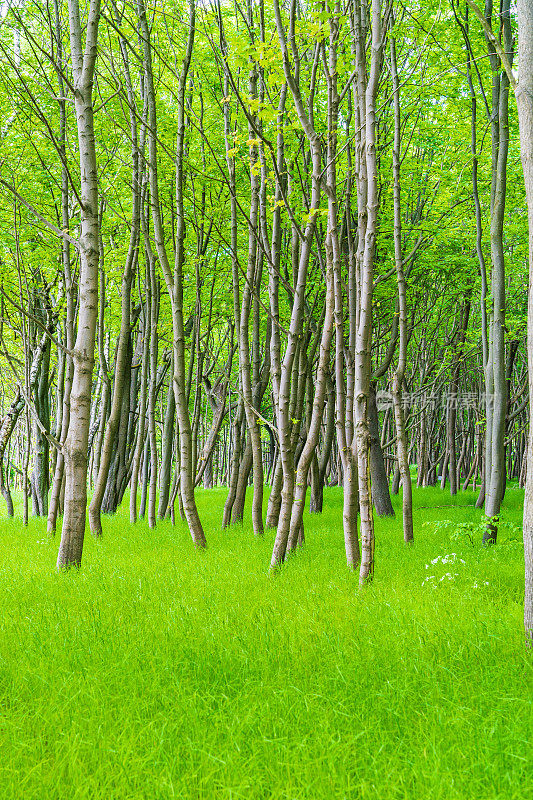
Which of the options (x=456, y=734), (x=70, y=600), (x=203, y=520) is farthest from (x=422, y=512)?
(x=456, y=734)

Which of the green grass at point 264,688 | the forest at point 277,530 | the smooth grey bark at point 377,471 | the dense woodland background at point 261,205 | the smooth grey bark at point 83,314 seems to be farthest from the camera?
the smooth grey bark at point 377,471

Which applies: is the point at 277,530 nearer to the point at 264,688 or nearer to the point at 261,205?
the point at 264,688

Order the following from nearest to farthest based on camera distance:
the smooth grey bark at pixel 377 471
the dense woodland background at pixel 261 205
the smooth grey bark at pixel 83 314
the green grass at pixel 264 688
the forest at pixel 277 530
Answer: the green grass at pixel 264 688, the forest at pixel 277 530, the dense woodland background at pixel 261 205, the smooth grey bark at pixel 83 314, the smooth grey bark at pixel 377 471

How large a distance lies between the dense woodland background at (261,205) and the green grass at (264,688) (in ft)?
2.14

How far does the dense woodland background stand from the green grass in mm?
653

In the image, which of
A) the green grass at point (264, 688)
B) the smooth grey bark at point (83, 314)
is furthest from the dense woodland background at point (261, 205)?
the green grass at point (264, 688)

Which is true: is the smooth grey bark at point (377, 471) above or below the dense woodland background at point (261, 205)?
below

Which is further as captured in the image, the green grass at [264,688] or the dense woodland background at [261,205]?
the dense woodland background at [261,205]

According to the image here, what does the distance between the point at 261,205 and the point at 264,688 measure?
5600 millimetres

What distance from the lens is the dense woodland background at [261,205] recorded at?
19.2ft

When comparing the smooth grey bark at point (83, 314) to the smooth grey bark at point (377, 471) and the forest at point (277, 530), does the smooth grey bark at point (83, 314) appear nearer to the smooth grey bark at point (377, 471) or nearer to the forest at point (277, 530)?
the forest at point (277, 530)

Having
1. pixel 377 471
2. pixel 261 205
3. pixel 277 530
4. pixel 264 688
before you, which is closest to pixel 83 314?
pixel 261 205

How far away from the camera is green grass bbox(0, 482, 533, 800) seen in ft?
7.65

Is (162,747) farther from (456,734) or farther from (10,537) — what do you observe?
(10,537)
